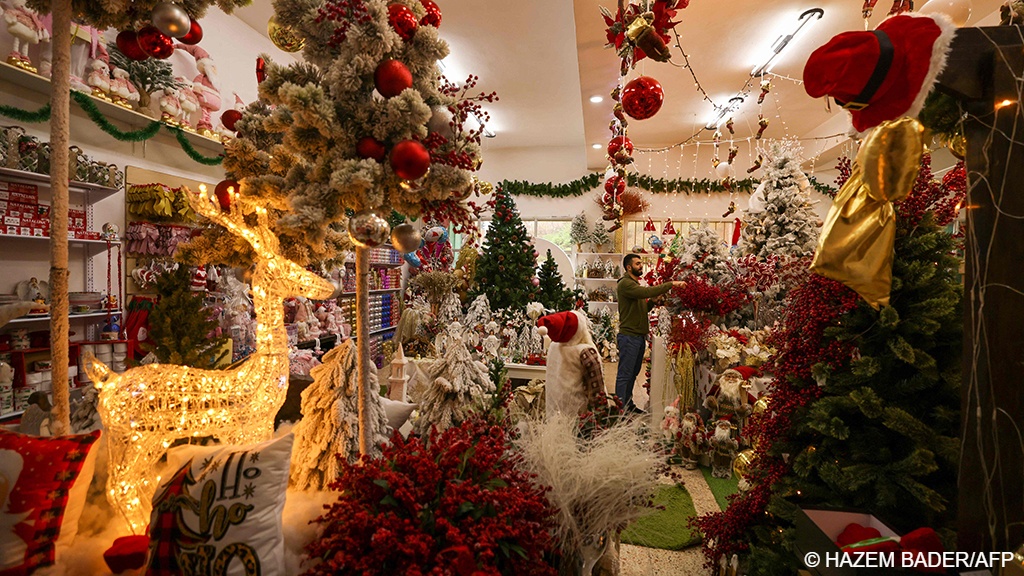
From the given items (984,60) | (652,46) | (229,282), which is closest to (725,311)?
(652,46)

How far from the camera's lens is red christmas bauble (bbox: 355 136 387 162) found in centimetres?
124

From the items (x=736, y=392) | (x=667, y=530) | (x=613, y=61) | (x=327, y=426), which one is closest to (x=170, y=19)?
(x=327, y=426)

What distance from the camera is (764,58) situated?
15.6ft

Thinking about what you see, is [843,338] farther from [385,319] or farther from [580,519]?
[385,319]

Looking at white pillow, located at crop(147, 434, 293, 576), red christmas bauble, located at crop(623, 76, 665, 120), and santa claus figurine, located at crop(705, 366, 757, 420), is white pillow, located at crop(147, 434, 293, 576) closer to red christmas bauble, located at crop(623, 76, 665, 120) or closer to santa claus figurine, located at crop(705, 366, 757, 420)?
red christmas bauble, located at crop(623, 76, 665, 120)

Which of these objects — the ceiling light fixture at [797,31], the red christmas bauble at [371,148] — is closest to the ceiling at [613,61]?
the ceiling light fixture at [797,31]

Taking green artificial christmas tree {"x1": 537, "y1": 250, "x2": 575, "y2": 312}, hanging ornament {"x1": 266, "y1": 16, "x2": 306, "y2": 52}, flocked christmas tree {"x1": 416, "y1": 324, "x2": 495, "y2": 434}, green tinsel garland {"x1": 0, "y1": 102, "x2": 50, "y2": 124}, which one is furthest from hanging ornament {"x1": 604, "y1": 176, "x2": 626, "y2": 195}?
green tinsel garland {"x1": 0, "y1": 102, "x2": 50, "y2": 124}

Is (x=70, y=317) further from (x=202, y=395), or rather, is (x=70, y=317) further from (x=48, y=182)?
(x=202, y=395)

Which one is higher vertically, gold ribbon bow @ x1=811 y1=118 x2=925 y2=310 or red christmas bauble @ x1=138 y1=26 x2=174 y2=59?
red christmas bauble @ x1=138 y1=26 x2=174 y2=59

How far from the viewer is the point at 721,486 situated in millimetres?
3043

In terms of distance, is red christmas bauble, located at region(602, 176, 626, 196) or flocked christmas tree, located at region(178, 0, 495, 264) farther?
red christmas bauble, located at region(602, 176, 626, 196)

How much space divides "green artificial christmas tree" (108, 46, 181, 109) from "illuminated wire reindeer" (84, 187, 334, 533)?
2.58 metres

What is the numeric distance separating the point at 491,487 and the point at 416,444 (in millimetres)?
235

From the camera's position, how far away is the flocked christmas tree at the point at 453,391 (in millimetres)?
1954
